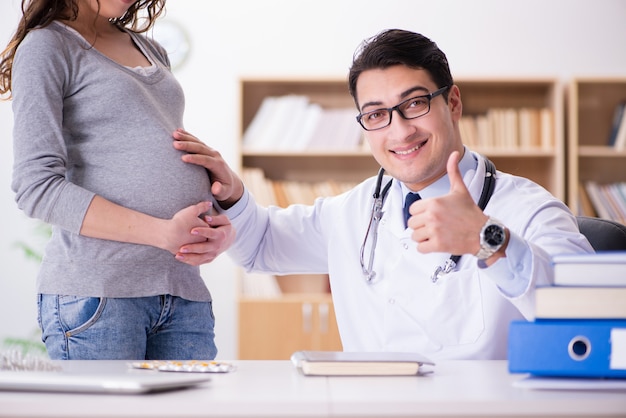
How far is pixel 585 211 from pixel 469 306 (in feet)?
8.53

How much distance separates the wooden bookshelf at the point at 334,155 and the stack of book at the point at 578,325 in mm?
2733

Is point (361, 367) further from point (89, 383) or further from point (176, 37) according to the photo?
point (176, 37)

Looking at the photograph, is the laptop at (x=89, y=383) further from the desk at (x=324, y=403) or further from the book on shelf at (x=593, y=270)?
the book on shelf at (x=593, y=270)

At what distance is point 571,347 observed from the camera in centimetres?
100

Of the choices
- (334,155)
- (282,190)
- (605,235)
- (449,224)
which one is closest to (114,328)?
(449,224)

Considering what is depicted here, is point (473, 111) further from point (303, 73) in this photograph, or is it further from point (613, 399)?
point (613, 399)

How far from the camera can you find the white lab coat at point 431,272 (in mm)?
1422

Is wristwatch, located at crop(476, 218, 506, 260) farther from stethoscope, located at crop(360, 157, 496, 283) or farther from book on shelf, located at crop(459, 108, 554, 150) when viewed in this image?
book on shelf, located at crop(459, 108, 554, 150)

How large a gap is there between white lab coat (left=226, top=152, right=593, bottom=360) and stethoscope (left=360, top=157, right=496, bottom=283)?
0.01 meters

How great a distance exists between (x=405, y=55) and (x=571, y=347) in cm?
94

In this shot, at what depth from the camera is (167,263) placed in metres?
1.48

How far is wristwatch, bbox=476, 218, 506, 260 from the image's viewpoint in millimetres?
1206

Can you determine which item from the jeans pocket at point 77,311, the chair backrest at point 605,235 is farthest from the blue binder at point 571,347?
the jeans pocket at point 77,311

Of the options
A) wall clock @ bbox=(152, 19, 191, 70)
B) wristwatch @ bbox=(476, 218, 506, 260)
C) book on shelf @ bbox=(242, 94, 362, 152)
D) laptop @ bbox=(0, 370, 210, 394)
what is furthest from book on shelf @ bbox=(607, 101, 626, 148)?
laptop @ bbox=(0, 370, 210, 394)
